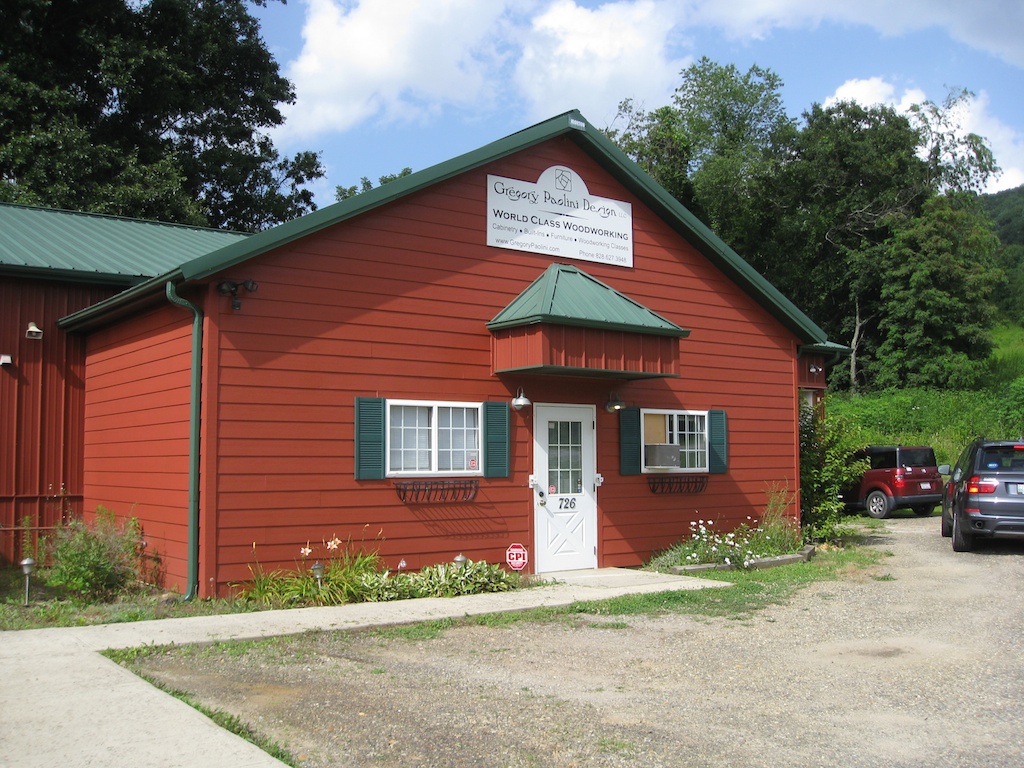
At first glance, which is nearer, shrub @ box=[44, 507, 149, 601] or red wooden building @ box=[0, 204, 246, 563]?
shrub @ box=[44, 507, 149, 601]

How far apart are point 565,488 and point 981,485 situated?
6089mm

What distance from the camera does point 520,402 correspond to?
1177 centimetres

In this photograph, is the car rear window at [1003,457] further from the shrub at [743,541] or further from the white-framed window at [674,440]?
the white-framed window at [674,440]

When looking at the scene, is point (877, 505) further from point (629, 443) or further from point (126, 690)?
point (126, 690)

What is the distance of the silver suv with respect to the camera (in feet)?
43.8

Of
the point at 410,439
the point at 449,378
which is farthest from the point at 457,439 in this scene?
the point at 449,378

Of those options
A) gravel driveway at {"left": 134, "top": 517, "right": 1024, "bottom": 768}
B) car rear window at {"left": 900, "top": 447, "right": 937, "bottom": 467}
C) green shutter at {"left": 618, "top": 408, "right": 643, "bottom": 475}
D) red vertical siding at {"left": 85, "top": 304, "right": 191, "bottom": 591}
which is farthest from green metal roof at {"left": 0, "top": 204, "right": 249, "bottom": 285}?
car rear window at {"left": 900, "top": 447, "right": 937, "bottom": 467}

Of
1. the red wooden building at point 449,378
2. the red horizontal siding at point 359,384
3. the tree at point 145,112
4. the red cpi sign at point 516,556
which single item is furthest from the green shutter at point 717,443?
the tree at point 145,112

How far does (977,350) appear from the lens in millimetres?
39344

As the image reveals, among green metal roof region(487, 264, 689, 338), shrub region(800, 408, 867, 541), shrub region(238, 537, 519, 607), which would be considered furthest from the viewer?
shrub region(800, 408, 867, 541)

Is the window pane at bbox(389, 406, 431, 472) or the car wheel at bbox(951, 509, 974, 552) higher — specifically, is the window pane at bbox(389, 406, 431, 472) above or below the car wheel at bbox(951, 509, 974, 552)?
above

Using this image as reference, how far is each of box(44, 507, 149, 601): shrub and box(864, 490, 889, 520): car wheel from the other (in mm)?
16277

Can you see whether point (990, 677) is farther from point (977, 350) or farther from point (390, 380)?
point (977, 350)

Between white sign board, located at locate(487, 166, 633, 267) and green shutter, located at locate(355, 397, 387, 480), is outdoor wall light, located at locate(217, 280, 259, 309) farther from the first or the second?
white sign board, located at locate(487, 166, 633, 267)
